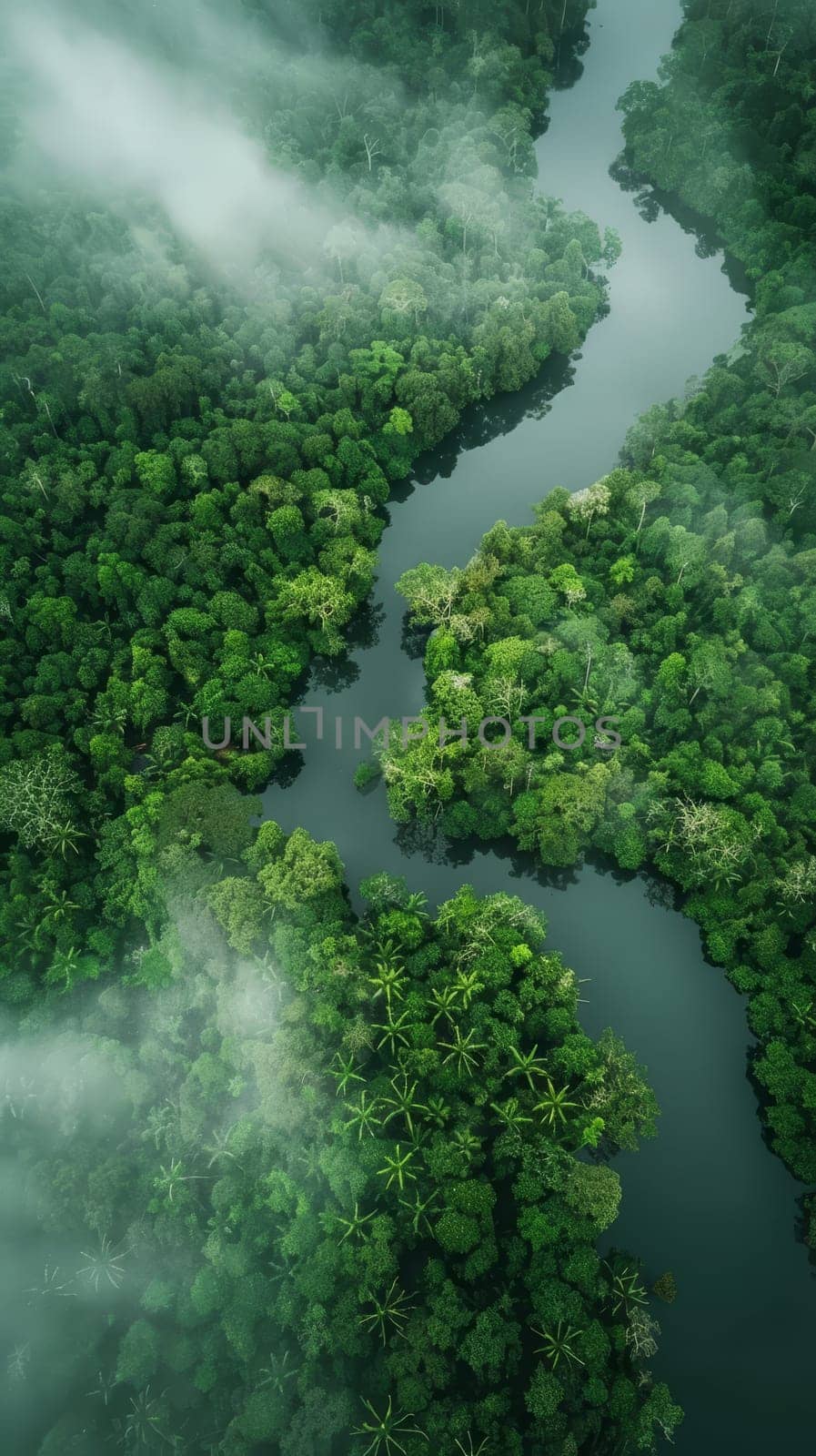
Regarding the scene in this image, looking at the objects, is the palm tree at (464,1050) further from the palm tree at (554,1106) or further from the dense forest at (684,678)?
the dense forest at (684,678)

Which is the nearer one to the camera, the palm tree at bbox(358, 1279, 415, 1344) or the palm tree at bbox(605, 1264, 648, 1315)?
the palm tree at bbox(358, 1279, 415, 1344)

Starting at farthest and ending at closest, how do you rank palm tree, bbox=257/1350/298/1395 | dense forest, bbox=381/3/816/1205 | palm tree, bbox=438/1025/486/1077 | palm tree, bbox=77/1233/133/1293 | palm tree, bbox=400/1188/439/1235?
1. dense forest, bbox=381/3/816/1205
2. palm tree, bbox=438/1025/486/1077
3. palm tree, bbox=400/1188/439/1235
4. palm tree, bbox=77/1233/133/1293
5. palm tree, bbox=257/1350/298/1395

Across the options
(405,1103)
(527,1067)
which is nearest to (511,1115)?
(527,1067)

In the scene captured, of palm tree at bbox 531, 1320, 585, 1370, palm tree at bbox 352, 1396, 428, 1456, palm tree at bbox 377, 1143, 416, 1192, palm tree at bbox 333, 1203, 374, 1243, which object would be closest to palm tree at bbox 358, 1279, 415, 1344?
palm tree at bbox 333, 1203, 374, 1243

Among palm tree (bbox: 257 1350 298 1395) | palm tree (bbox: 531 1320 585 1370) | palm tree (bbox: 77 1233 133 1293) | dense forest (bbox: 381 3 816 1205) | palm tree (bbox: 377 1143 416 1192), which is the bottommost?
palm tree (bbox: 257 1350 298 1395)

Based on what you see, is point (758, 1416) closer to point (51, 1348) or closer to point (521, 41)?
point (51, 1348)

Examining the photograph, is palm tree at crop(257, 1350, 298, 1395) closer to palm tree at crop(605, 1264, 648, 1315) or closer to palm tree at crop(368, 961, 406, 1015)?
palm tree at crop(605, 1264, 648, 1315)

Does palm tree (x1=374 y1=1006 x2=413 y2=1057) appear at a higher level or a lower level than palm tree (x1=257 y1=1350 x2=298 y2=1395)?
higher

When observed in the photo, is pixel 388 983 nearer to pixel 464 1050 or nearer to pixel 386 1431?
pixel 464 1050
